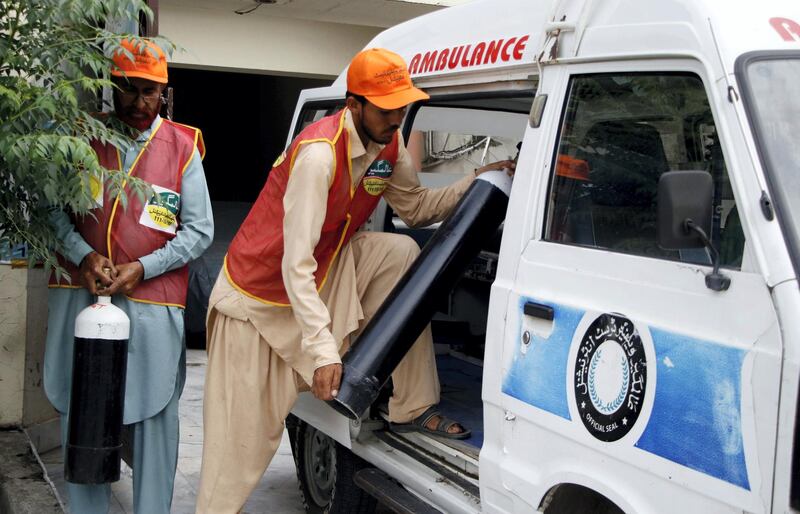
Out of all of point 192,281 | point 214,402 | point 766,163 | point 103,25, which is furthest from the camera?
point 192,281

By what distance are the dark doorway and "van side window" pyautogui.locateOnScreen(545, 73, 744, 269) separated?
11.3m

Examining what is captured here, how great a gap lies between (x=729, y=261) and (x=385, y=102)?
5.10ft

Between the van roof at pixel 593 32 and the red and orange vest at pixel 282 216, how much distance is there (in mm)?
465

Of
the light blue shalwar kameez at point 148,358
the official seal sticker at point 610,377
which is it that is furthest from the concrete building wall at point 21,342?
the official seal sticker at point 610,377

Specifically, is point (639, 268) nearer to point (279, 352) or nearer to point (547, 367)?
point (547, 367)

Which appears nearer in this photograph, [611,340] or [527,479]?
[611,340]

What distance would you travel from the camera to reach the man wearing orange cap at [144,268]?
13.2 ft

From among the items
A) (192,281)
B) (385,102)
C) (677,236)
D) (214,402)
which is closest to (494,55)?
(385,102)

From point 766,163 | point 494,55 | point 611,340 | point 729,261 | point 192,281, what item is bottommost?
point 192,281

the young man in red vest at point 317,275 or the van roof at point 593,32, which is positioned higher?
the van roof at point 593,32

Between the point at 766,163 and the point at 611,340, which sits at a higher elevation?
the point at 766,163

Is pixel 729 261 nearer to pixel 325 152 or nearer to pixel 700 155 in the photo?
pixel 700 155

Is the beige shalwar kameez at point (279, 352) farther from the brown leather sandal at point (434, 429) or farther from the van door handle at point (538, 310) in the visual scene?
the van door handle at point (538, 310)

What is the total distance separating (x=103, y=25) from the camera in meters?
4.59
